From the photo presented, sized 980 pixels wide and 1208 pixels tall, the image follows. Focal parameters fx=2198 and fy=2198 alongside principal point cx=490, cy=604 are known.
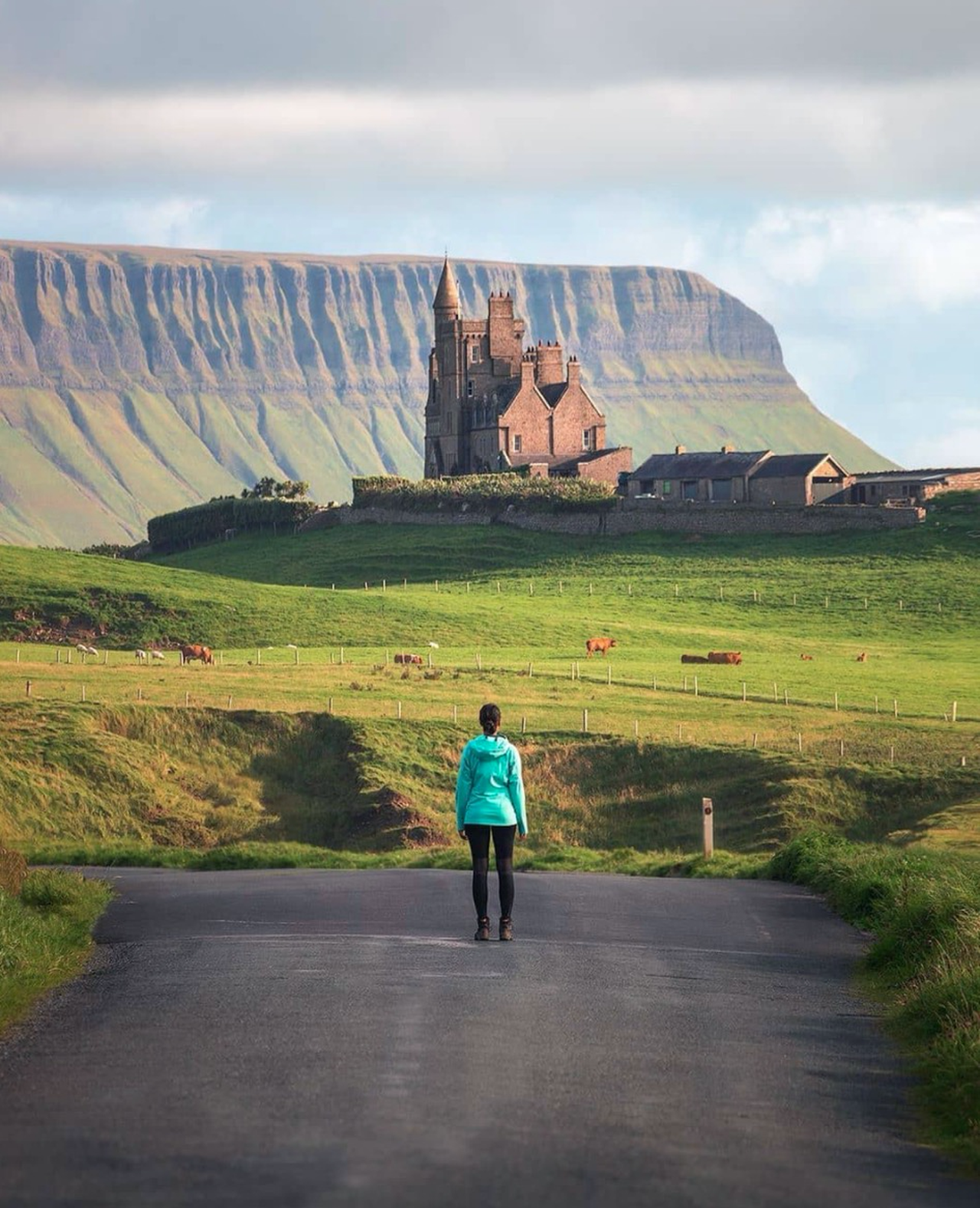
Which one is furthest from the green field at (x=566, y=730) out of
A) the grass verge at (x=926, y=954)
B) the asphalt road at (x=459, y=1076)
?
the asphalt road at (x=459, y=1076)

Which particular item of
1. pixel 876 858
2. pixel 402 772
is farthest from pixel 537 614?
pixel 876 858

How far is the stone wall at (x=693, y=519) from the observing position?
112 meters

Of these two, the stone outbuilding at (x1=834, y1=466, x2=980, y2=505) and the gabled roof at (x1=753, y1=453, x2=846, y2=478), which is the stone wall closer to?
the stone outbuilding at (x1=834, y1=466, x2=980, y2=505)

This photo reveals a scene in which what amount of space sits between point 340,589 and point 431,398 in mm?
65114

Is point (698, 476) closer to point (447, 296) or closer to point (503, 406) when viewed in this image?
point (503, 406)

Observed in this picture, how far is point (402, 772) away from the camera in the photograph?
176 feet

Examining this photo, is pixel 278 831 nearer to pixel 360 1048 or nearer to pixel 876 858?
pixel 876 858

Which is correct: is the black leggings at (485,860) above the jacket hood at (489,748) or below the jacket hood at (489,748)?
below

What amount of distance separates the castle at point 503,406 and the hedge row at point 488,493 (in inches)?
676

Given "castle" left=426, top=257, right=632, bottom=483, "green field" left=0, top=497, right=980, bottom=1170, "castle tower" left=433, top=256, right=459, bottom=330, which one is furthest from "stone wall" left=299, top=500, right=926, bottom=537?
"castle tower" left=433, top=256, right=459, bottom=330

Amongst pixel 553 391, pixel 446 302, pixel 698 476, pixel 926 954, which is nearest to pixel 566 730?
pixel 926 954

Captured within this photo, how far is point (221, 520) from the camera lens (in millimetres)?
142000

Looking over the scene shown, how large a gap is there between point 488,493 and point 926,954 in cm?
10974

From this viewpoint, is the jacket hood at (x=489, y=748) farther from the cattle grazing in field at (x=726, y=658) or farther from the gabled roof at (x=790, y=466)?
the gabled roof at (x=790, y=466)
